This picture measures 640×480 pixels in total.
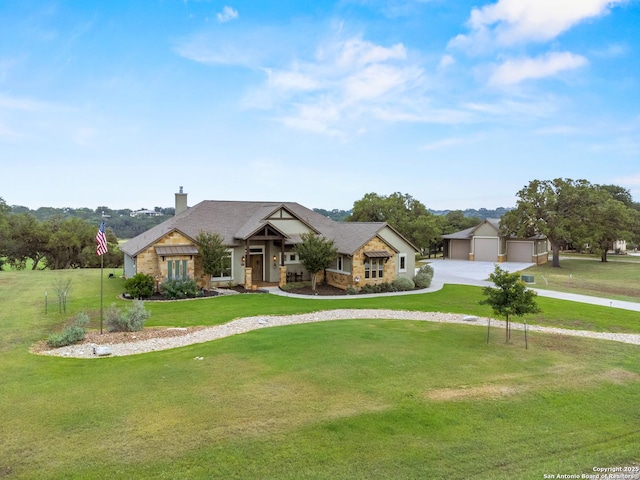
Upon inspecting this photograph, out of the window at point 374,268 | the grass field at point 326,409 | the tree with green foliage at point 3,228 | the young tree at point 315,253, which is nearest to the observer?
the grass field at point 326,409

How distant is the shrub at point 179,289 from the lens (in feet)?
73.5

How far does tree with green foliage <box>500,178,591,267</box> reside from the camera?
41750 mm

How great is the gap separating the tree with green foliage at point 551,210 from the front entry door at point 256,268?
97.8ft

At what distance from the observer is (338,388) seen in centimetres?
880

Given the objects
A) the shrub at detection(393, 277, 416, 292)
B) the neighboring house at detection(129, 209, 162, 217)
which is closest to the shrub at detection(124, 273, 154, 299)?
the shrub at detection(393, 277, 416, 292)

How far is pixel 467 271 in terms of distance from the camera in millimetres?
37562

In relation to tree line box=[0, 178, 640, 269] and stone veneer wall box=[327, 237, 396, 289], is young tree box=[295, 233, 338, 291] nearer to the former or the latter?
stone veneer wall box=[327, 237, 396, 289]

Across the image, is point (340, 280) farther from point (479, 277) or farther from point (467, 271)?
point (467, 271)

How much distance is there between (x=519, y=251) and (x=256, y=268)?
32607mm

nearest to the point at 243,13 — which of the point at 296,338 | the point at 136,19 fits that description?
the point at 136,19

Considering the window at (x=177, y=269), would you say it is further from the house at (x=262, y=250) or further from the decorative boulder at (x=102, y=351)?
the decorative boulder at (x=102, y=351)

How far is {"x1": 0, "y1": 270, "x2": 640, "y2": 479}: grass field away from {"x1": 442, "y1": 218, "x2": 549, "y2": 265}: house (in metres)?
34.5

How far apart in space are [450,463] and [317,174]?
115ft

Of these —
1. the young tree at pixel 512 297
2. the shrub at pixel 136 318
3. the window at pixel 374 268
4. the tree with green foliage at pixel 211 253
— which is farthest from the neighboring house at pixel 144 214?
the young tree at pixel 512 297
